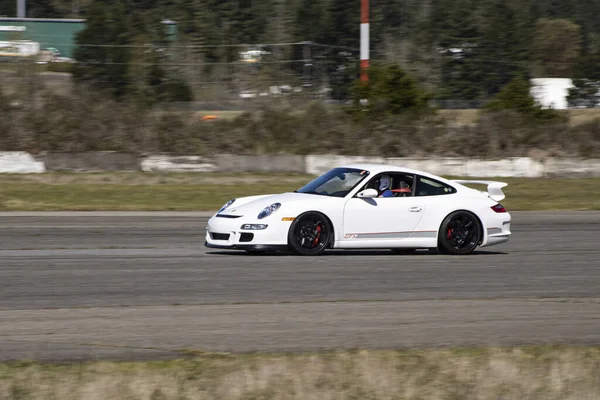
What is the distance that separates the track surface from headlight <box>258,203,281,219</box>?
56 cm

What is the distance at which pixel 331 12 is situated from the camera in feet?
343

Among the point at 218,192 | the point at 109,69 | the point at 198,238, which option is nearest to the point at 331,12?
the point at 109,69

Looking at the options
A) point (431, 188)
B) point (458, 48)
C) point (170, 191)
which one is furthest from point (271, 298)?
point (458, 48)

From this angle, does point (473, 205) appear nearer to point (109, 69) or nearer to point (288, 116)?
point (288, 116)

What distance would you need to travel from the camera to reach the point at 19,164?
23906 mm

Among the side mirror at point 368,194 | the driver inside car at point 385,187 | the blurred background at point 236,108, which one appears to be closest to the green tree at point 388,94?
the blurred background at point 236,108

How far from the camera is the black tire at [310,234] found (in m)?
11.4

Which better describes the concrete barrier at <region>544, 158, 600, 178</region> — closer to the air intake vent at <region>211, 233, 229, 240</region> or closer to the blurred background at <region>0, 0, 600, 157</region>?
the blurred background at <region>0, 0, 600, 157</region>

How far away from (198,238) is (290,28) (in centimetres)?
8847

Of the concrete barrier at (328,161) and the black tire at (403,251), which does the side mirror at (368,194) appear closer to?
the black tire at (403,251)

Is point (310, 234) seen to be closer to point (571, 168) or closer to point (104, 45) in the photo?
Result: point (571, 168)

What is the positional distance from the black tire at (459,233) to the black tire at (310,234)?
5.34 feet

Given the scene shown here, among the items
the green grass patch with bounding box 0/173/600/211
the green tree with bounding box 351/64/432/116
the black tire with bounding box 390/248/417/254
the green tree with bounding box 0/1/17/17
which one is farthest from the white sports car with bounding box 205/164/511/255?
the green tree with bounding box 0/1/17/17

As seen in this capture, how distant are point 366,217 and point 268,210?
1.29 m
